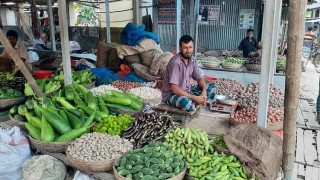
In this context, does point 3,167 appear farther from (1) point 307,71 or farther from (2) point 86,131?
(1) point 307,71

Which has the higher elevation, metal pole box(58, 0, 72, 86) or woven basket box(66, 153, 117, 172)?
metal pole box(58, 0, 72, 86)

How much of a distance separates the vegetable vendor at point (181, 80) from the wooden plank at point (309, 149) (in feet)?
5.13

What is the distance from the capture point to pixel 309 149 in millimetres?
3906

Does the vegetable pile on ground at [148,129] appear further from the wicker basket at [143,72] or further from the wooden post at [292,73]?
the wicker basket at [143,72]

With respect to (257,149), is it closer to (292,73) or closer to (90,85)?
(292,73)

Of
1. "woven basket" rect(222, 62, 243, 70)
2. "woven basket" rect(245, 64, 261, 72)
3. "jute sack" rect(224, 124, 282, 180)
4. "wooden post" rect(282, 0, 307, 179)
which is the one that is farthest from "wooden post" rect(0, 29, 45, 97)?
"woven basket" rect(245, 64, 261, 72)

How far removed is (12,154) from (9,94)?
1.47 metres

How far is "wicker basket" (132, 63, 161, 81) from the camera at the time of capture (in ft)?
19.5

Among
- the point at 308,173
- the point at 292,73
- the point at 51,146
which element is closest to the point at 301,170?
the point at 308,173

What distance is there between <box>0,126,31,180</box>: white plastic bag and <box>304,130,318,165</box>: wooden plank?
3.51 metres

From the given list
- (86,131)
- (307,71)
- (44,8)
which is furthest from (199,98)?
(44,8)

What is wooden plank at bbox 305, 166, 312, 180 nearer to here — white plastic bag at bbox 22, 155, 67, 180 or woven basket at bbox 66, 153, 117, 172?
woven basket at bbox 66, 153, 117, 172

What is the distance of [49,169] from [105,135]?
2.14 feet

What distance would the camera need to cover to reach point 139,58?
6.70m
